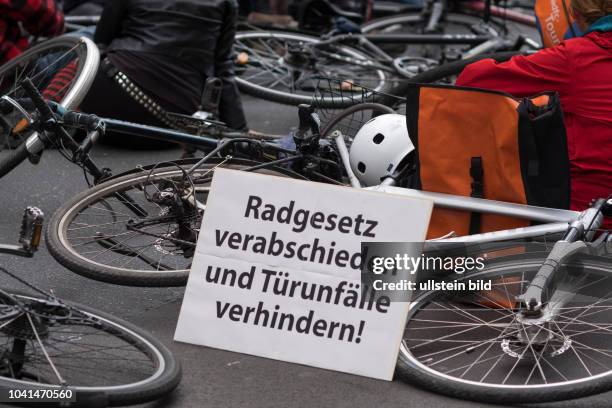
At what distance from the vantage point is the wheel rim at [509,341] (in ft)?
13.4

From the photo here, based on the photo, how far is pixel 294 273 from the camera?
4.24 m

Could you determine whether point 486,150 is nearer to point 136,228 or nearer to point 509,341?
point 509,341

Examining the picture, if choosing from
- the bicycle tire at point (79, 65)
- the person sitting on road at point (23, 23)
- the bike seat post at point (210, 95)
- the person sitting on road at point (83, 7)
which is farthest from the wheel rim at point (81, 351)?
the person sitting on road at point (83, 7)

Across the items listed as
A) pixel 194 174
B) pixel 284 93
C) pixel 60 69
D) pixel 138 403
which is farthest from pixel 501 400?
pixel 284 93

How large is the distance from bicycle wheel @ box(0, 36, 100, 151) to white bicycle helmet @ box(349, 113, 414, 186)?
1.43m

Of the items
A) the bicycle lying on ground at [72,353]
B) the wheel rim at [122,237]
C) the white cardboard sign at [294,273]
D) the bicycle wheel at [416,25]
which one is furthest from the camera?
the bicycle wheel at [416,25]

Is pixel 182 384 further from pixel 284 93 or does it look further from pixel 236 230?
pixel 284 93

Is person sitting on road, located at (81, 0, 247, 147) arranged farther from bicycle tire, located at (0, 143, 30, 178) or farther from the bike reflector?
the bike reflector

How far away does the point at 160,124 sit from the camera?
22.8ft

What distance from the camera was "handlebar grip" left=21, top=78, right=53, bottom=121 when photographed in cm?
503

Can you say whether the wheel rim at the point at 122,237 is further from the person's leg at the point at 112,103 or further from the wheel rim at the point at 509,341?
the person's leg at the point at 112,103

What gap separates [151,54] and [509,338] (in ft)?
11.0

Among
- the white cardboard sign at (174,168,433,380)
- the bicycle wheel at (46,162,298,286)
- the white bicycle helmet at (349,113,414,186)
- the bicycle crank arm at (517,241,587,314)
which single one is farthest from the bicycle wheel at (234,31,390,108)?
the bicycle crank arm at (517,241,587,314)

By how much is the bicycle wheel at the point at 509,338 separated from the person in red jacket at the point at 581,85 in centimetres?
60
